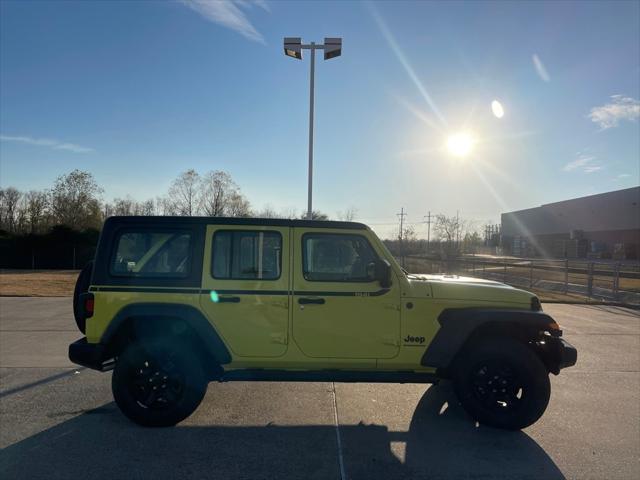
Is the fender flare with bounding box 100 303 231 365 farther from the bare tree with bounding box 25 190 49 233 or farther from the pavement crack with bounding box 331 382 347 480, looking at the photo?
the bare tree with bounding box 25 190 49 233

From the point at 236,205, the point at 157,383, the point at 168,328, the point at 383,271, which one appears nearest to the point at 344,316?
the point at 383,271

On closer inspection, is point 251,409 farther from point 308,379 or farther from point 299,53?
point 299,53

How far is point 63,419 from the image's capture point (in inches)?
171

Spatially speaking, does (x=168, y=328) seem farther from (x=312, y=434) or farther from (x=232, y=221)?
(x=312, y=434)

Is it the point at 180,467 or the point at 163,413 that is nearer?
the point at 180,467

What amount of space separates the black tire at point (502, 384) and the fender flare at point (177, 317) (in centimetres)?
245

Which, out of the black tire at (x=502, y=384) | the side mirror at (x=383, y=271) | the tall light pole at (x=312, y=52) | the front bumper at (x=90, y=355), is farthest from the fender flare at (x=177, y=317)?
the tall light pole at (x=312, y=52)

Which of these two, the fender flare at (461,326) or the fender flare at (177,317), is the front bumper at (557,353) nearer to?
the fender flare at (461,326)

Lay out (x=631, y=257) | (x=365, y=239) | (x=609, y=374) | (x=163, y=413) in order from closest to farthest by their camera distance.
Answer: (x=163, y=413) → (x=365, y=239) → (x=609, y=374) → (x=631, y=257)

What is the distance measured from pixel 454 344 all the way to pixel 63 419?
13.3 ft

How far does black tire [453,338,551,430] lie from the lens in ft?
13.7

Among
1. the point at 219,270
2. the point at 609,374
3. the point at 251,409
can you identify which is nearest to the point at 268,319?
the point at 219,270

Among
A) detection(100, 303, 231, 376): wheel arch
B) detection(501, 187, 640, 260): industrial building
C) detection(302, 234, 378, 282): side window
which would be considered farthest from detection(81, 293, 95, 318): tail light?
detection(501, 187, 640, 260): industrial building

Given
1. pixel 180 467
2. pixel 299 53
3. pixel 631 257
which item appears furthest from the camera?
pixel 631 257
